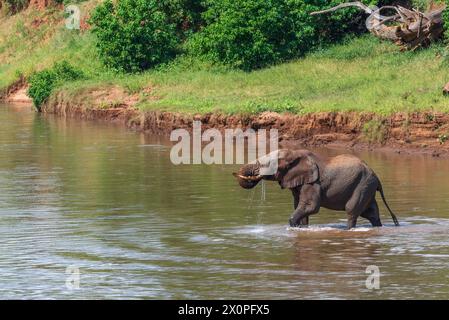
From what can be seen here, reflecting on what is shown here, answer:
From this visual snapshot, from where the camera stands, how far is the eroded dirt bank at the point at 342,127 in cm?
2855

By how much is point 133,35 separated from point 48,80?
134 inches

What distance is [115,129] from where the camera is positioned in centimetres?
3631

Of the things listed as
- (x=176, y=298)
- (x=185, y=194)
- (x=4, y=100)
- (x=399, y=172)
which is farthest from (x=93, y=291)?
(x=4, y=100)

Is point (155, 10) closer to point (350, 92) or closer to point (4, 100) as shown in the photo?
point (4, 100)

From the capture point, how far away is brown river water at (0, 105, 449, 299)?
50.2 ft

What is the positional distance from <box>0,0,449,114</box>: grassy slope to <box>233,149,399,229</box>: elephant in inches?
411

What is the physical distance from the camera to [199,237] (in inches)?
730

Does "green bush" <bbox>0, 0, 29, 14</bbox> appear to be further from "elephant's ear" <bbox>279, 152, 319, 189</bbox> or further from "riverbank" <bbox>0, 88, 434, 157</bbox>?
"elephant's ear" <bbox>279, 152, 319, 189</bbox>

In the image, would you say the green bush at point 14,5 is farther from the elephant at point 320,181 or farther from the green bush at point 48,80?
the elephant at point 320,181

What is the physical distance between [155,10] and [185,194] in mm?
21563

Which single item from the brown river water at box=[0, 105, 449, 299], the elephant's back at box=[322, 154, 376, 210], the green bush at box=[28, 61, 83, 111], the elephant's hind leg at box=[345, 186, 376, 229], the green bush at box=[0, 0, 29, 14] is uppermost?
the green bush at box=[0, 0, 29, 14]

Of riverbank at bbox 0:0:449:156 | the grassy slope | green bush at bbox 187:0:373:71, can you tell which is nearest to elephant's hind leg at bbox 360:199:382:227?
riverbank at bbox 0:0:449:156

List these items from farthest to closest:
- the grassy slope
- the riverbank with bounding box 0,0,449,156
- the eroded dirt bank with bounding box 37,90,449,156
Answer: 1. the grassy slope
2. the riverbank with bounding box 0,0,449,156
3. the eroded dirt bank with bounding box 37,90,449,156

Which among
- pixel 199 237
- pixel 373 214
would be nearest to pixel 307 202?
pixel 373 214
